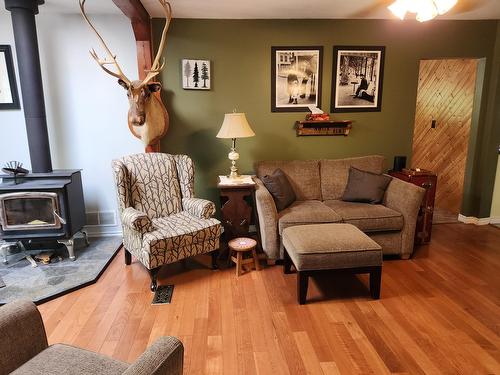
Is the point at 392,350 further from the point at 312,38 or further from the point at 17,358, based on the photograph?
the point at 312,38

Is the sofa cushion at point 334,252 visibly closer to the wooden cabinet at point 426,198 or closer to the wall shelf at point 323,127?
the wooden cabinet at point 426,198

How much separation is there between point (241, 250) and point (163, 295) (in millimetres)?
730

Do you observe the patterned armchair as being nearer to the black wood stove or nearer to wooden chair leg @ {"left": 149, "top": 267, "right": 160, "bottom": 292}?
wooden chair leg @ {"left": 149, "top": 267, "right": 160, "bottom": 292}

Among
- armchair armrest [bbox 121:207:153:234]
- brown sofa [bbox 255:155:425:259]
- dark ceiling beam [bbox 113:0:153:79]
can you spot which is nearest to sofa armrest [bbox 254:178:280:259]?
brown sofa [bbox 255:155:425:259]

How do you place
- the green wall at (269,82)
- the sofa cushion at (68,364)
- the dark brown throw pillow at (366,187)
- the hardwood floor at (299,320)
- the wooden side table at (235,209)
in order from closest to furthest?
the sofa cushion at (68,364) < the hardwood floor at (299,320) < the wooden side table at (235,209) < the dark brown throw pillow at (366,187) < the green wall at (269,82)

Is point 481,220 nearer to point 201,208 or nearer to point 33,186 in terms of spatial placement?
point 201,208

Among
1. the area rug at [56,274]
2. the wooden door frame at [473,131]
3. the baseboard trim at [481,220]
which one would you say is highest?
the wooden door frame at [473,131]

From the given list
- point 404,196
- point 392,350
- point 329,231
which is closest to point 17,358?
point 392,350

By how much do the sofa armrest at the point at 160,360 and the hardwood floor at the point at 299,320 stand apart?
0.88 meters

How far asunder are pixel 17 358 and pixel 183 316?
1.16 metres

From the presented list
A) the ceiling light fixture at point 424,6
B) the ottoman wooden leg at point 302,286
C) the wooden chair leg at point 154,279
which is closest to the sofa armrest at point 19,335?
the wooden chair leg at point 154,279

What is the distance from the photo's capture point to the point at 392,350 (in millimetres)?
1947

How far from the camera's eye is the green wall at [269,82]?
355 centimetres

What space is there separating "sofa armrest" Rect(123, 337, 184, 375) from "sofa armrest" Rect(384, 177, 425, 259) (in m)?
2.61
